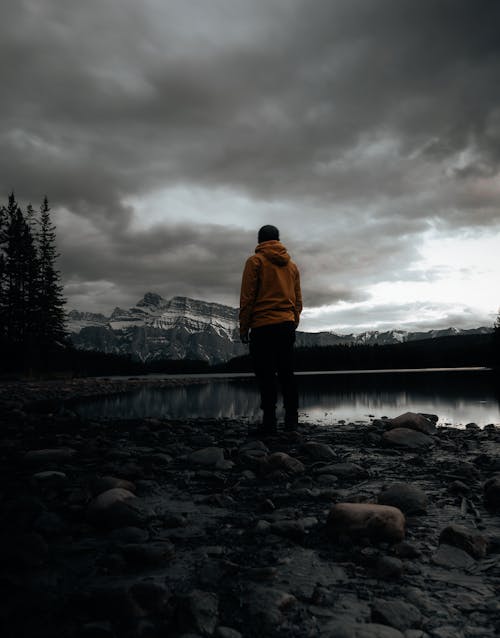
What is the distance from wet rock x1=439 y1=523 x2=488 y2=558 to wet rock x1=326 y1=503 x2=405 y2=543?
283 millimetres

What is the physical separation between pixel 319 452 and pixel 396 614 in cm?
400

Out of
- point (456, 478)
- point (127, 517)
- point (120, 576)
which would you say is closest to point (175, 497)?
point (127, 517)

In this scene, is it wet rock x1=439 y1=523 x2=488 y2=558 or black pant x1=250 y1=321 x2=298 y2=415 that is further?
black pant x1=250 y1=321 x2=298 y2=415

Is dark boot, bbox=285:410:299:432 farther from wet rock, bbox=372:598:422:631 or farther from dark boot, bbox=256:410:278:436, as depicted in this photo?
wet rock, bbox=372:598:422:631

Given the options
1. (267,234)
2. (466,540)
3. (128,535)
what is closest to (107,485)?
(128,535)

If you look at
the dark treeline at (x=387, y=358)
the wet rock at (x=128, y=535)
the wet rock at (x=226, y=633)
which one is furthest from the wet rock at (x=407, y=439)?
the dark treeline at (x=387, y=358)

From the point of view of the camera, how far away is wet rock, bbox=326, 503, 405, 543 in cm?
300

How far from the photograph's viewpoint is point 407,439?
718 centimetres

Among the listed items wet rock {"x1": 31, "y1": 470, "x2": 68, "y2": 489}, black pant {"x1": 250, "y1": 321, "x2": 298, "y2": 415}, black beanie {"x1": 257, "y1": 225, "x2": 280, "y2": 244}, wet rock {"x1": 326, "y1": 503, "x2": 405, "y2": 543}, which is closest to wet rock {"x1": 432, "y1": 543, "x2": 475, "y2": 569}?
wet rock {"x1": 326, "y1": 503, "x2": 405, "y2": 543}

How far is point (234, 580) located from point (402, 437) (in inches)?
216

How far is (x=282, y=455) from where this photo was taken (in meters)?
5.27

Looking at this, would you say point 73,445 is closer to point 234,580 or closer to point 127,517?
point 127,517

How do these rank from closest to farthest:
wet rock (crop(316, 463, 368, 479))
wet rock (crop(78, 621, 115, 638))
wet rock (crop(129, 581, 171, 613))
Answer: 1. wet rock (crop(78, 621, 115, 638))
2. wet rock (crop(129, 581, 171, 613))
3. wet rock (crop(316, 463, 368, 479))

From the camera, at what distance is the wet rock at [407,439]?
23.2 feet
